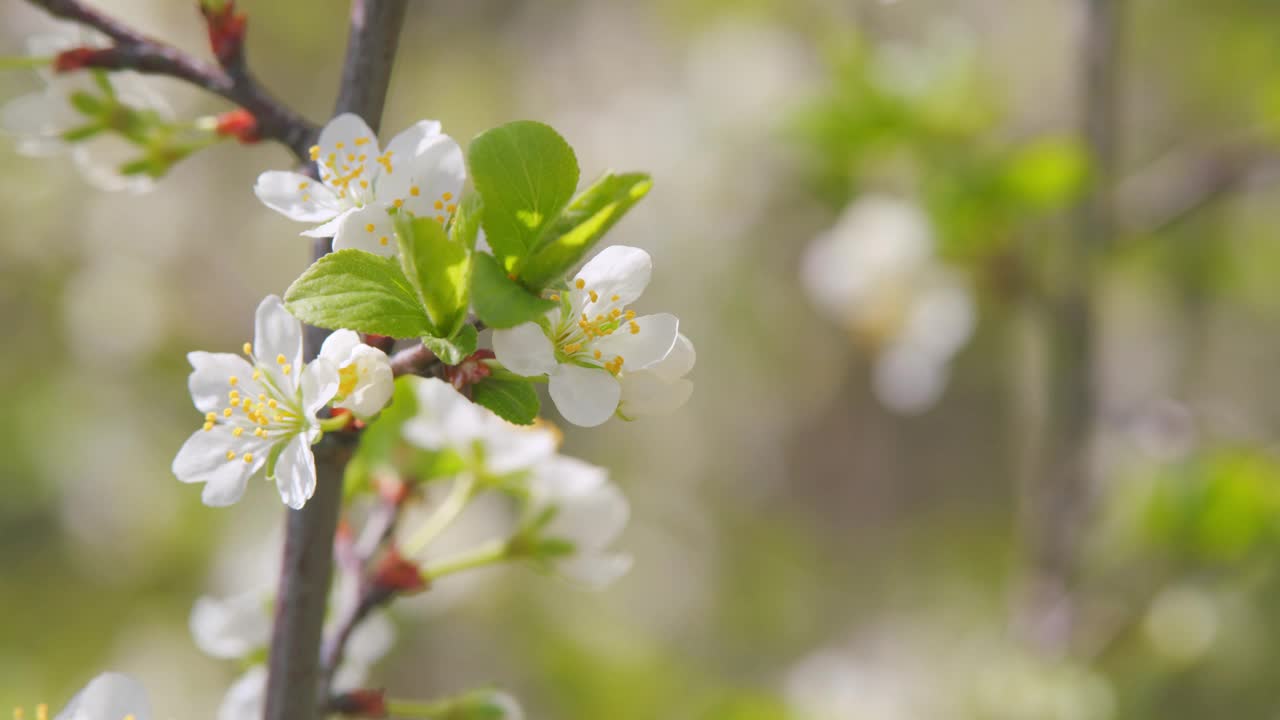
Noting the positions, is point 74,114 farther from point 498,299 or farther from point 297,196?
point 498,299

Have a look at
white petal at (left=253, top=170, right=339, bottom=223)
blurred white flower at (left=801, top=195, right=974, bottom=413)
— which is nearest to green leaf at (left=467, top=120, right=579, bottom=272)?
white petal at (left=253, top=170, right=339, bottom=223)

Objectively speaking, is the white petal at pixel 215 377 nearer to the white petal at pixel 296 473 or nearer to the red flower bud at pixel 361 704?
the white petal at pixel 296 473

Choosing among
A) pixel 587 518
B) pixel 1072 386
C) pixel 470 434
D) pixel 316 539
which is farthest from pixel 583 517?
pixel 1072 386

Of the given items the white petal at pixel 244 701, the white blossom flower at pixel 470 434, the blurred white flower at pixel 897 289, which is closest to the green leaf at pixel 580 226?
the white blossom flower at pixel 470 434

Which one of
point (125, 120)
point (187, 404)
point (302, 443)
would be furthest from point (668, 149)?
point (302, 443)

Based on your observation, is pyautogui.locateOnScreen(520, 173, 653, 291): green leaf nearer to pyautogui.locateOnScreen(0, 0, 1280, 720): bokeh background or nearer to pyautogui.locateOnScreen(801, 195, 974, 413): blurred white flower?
pyautogui.locateOnScreen(0, 0, 1280, 720): bokeh background

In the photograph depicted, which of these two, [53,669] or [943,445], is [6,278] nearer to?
[53,669]
